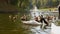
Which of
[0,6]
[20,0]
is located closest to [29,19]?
[20,0]

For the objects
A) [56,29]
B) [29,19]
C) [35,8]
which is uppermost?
[35,8]

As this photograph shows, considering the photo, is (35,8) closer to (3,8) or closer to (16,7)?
(16,7)

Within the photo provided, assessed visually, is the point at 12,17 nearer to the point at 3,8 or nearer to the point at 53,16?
the point at 3,8

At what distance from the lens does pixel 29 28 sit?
6.40 ft

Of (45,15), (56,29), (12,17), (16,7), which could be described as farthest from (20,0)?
(56,29)

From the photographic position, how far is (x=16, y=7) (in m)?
1.97

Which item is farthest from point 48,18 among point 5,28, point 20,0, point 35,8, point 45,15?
point 5,28

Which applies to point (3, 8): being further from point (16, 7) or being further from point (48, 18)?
point (48, 18)

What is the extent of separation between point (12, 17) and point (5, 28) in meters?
0.15

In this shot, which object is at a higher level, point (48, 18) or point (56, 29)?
point (48, 18)

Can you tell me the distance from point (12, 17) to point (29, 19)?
20 centimetres

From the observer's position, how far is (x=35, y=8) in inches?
77.5

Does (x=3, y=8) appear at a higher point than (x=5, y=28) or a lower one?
higher

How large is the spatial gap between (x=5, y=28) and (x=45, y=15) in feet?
1.59
